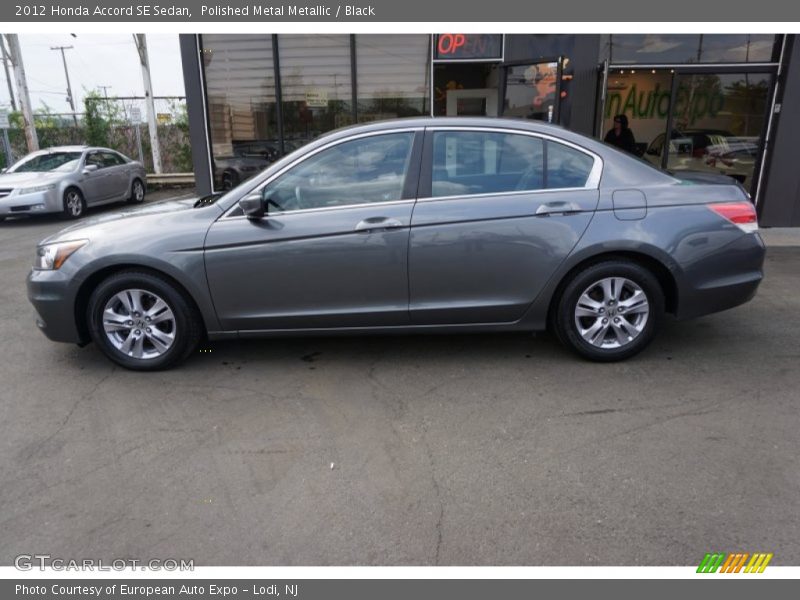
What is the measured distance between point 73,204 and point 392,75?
6888mm

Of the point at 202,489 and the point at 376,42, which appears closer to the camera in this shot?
the point at 202,489

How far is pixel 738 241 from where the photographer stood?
13.4 feet

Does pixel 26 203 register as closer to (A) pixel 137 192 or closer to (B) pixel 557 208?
(A) pixel 137 192

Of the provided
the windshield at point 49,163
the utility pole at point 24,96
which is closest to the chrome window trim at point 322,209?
the windshield at point 49,163

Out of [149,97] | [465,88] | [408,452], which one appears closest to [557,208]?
[408,452]

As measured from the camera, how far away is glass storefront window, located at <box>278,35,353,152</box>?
1006 centimetres

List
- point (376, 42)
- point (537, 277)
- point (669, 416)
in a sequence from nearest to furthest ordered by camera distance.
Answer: point (669, 416)
point (537, 277)
point (376, 42)

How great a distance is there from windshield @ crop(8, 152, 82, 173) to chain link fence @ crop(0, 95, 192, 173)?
447 cm

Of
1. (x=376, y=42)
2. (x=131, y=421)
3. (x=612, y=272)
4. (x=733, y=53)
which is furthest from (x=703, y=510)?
(x=376, y=42)

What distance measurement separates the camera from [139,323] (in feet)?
13.7

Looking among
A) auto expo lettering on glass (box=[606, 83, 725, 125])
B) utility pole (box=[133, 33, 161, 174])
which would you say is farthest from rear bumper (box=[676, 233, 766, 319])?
utility pole (box=[133, 33, 161, 174])

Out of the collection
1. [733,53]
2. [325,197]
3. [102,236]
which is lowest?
[102,236]

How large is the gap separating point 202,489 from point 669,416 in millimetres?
2649

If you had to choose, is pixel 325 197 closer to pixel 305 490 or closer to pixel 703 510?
pixel 305 490
